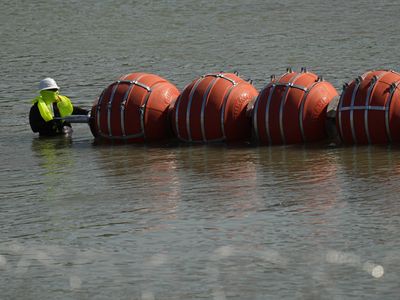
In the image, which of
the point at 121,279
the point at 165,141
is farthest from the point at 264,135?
the point at 121,279

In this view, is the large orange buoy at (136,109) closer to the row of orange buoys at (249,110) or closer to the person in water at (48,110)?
the row of orange buoys at (249,110)

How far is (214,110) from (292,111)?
53.8 inches

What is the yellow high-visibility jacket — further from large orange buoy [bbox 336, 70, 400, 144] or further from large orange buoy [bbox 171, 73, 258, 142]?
large orange buoy [bbox 336, 70, 400, 144]

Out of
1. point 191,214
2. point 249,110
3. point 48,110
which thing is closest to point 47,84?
point 48,110

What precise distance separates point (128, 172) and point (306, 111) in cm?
317

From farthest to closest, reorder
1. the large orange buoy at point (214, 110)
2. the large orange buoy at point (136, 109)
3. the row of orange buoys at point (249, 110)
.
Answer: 1. the large orange buoy at point (136, 109)
2. the large orange buoy at point (214, 110)
3. the row of orange buoys at point (249, 110)

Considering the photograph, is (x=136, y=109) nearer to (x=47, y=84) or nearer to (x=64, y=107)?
(x=64, y=107)

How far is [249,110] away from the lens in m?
19.4

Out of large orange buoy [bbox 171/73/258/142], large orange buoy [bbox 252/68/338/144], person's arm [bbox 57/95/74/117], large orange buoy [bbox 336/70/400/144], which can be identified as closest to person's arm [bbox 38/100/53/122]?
person's arm [bbox 57/95/74/117]

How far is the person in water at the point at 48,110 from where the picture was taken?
21.3 meters

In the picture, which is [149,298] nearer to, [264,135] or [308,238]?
[308,238]

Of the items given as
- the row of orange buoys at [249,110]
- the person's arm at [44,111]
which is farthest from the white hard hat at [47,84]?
the row of orange buoys at [249,110]

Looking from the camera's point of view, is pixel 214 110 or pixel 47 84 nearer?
pixel 214 110

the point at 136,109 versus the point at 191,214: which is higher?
the point at 136,109
